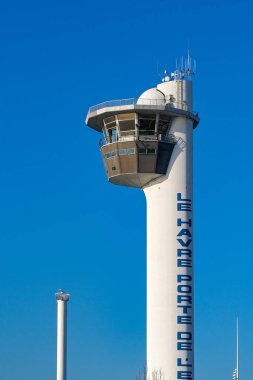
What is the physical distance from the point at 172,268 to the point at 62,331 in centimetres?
1254

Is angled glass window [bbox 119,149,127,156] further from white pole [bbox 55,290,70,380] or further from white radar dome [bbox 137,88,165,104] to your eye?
white pole [bbox 55,290,70,380]

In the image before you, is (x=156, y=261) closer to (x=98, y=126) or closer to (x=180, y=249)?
(x=180, y=249)

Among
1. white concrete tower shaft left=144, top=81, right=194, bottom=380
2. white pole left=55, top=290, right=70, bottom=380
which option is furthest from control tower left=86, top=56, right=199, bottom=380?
white pole left=55, top=290, right=70, bottom=380

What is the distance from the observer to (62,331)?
111250 mm

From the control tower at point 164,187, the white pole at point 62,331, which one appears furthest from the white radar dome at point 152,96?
the white pole at point 62,331

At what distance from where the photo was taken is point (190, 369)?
10981cm

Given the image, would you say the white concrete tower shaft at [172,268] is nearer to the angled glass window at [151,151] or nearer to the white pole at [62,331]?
the angled glass window at [151,151]

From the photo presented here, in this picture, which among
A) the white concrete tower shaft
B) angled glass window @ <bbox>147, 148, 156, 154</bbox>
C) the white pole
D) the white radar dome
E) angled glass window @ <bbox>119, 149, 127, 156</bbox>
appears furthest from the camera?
the white radar dome

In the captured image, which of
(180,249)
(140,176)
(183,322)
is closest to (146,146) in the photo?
(140,176)

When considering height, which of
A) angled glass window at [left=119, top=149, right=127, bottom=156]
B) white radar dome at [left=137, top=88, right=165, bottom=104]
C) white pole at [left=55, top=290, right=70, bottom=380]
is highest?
white radar dome at [left=137, top=88, right=165, bottom=104]

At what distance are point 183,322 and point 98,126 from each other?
23270mm

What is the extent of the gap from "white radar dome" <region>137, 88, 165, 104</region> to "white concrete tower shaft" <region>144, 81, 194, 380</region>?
2.70 m

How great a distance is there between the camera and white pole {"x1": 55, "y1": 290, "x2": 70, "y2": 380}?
363 feet

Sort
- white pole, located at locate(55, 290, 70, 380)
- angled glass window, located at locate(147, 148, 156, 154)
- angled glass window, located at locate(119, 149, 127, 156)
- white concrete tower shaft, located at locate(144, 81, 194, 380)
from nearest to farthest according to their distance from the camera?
white concrete tower shaft, located at locate(144, 81, 194, 380) → white pole, located at locate(55, 290, 70, 380) → angled glass window, located at locate(147, 148, 156, 154) → angled glass window, located at locate(119, 149, 127, 156)
